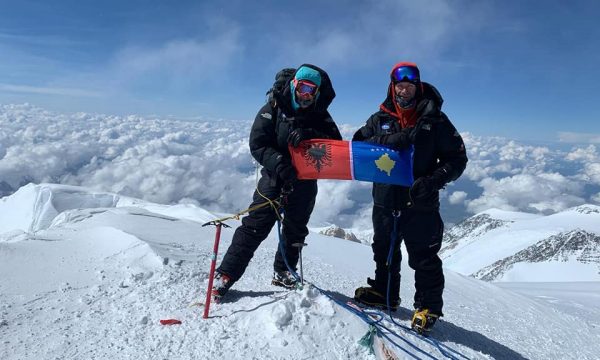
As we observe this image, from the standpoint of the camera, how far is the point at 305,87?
175 inches

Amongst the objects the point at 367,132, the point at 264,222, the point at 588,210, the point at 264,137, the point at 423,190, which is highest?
the point at 588,210

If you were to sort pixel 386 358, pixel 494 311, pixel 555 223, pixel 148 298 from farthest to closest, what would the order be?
pixel 555 223, pixel 494 311, pixel 148 298, pixel 386 358

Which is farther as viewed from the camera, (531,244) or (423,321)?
(531,244)

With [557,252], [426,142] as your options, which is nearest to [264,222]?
[426,142]

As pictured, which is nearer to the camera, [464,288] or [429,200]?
[429,200]

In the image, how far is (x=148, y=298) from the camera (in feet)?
14.2

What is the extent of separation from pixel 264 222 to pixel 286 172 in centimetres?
73

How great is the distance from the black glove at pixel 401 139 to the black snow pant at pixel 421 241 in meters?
0.84

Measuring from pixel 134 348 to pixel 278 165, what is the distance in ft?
7.96

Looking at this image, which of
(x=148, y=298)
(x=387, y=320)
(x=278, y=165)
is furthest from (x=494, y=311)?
(x=148, y=298)

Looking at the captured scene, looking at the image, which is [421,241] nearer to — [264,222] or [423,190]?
[423,190]

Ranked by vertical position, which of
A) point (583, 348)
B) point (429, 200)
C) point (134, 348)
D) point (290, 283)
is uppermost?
point (429, 200)

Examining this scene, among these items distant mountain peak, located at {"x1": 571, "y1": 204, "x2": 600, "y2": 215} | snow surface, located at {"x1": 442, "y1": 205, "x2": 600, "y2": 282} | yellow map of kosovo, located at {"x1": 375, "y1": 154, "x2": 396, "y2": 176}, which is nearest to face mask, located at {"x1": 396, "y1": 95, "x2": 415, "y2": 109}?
yellow map of kosovo, located at {"x1": 375, "y1": 154, "x2": 396, "y2": 176}

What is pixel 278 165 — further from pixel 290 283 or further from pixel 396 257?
pixel 396 257
